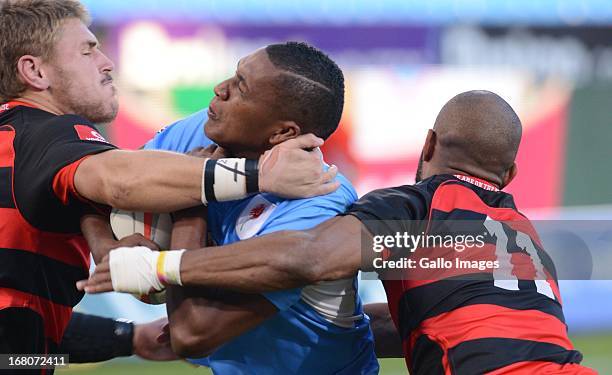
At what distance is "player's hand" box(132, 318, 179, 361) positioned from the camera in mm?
5641

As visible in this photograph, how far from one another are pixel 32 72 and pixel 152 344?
1789 mm

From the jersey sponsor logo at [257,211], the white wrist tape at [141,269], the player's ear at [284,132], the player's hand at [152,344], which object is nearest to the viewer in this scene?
the white wrist tape at [141,269]

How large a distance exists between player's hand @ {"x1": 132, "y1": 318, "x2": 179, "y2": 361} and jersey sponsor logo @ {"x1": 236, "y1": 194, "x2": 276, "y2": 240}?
4.36 ft

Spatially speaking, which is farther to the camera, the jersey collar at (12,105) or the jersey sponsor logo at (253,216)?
the jersey collar at (12,105)

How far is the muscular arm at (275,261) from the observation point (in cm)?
408

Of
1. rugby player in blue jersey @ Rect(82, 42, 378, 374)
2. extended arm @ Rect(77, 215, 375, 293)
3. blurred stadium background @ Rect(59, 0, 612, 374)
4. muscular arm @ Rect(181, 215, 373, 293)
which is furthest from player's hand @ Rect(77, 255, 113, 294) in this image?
blurred stadium background @ Rect(59, 0, 612, 374)

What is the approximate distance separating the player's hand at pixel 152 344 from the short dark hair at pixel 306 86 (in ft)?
5.54

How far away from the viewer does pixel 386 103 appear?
35.6 ft

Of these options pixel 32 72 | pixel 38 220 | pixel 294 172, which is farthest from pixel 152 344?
pixel 294 172

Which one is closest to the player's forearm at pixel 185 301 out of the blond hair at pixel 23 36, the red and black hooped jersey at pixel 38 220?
the red and black hooped jersey at pixel 38 220

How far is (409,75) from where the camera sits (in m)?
10.9

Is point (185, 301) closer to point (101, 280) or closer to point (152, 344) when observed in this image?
point (101, 280)

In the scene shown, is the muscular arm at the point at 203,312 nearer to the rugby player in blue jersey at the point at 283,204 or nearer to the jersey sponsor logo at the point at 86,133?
the rugby player in blue jersey at the point at 283,204

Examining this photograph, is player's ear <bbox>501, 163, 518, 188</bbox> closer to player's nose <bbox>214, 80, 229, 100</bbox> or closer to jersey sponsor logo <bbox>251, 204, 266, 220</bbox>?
jersey sponsor logo <bbox>251, 204, 266, 220</bbox>
